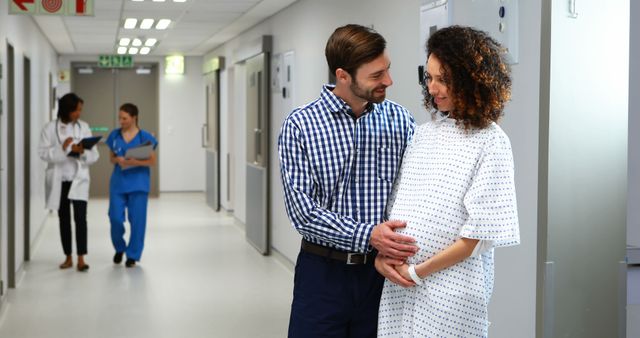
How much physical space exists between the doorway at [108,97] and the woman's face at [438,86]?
14884mm

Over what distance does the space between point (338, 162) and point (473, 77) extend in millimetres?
471

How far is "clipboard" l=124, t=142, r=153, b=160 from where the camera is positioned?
813 centimetres

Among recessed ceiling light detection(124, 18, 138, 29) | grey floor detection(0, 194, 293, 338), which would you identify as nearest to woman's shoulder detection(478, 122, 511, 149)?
grey floor detection(0, 194, 293, 338)

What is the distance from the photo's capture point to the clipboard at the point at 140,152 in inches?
320

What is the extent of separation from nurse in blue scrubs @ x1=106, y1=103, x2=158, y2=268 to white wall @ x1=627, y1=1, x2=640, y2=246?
5.32m

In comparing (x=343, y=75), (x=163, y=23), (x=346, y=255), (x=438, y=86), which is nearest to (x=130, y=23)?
(x=163, y=23)

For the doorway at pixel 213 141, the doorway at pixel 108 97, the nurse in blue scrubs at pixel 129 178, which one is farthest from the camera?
the doorway at pixel 108 97

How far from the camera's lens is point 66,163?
8.01m

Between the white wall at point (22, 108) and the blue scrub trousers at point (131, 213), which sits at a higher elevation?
the white wall at point (22, 108)

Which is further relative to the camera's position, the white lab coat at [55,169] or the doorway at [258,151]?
the doorway at [258,151]

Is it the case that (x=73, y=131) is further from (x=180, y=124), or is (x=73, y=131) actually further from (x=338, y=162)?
(x=180, y=124)

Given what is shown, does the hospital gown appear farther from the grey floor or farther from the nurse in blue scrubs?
the nurse in blue scrubs

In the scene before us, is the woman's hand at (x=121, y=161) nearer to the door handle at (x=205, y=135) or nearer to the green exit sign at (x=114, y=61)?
the door handle at (x=205, y=135)

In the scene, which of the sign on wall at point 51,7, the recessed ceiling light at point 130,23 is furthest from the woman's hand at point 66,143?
the recessed ceiling light at point 130,23
